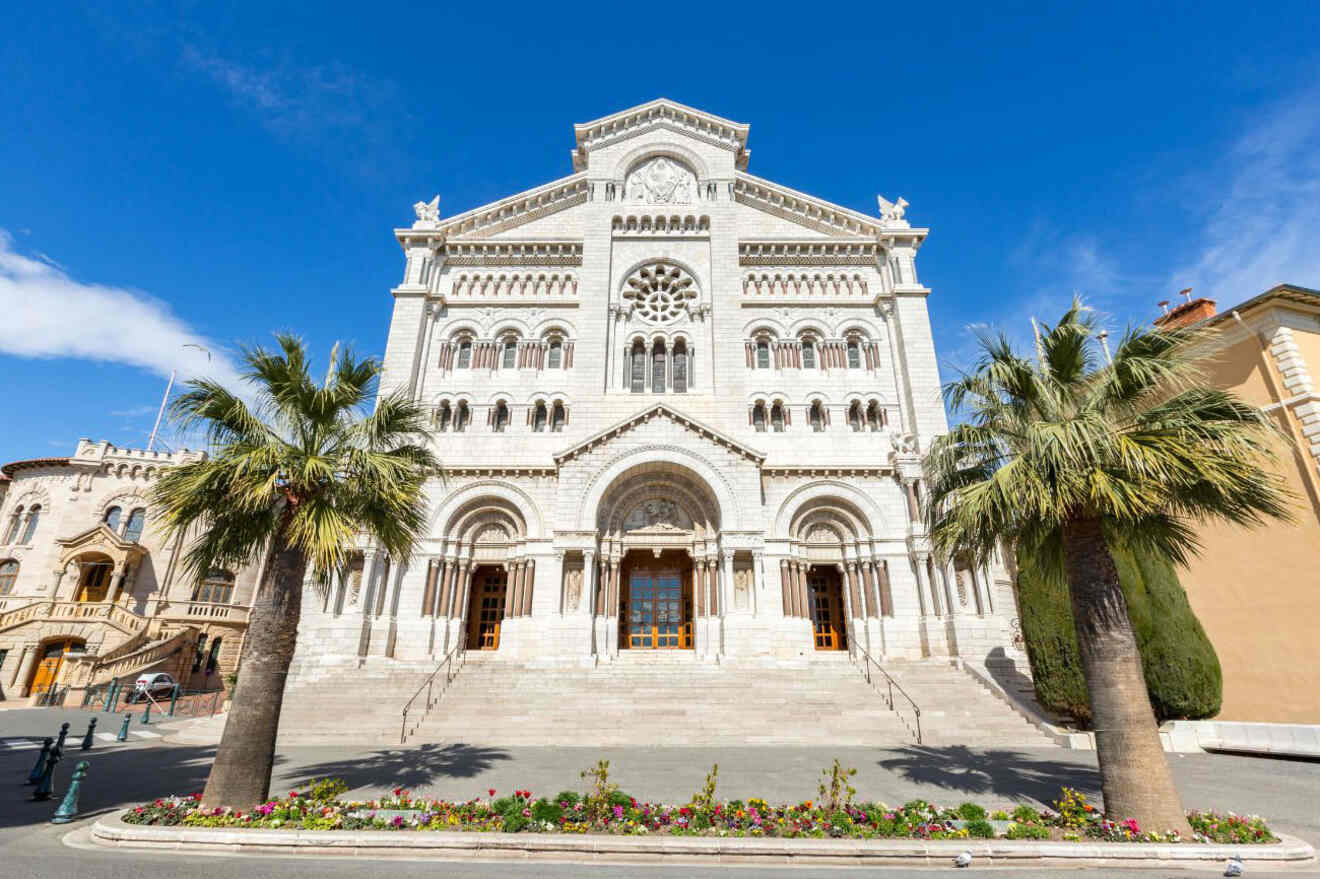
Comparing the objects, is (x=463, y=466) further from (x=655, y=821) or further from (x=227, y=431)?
(x=655, y=821)

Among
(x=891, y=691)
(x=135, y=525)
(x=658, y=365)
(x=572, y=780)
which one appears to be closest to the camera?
(x=572, y=780)

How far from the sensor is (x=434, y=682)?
749 inches

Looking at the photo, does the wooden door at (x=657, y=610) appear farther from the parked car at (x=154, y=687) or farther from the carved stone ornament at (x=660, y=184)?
the parked car at (x=154, y=687)

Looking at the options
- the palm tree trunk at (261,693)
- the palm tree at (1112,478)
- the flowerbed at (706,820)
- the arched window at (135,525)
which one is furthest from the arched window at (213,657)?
the palm tree at (1112,478)

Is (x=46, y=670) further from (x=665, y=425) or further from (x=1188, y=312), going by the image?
(x=1188, y=312)

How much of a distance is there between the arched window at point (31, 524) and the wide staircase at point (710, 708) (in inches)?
1124

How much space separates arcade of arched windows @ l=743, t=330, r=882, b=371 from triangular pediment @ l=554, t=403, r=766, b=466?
5.41m

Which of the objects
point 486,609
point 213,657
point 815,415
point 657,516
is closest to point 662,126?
point 815,415

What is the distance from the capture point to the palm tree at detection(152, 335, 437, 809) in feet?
28.4

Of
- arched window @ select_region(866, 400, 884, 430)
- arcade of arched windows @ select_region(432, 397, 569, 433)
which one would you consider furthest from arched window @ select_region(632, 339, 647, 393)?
arched window @ select_region(866, 400, 884, 430)

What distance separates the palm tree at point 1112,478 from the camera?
8000mm

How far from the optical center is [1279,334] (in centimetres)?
1606

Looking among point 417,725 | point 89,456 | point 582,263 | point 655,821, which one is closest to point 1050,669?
point 655,821

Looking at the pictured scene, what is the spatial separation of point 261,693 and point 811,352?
2333 cm
